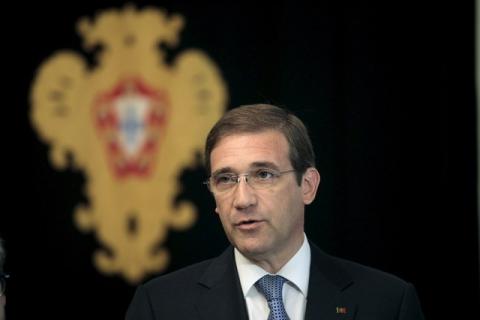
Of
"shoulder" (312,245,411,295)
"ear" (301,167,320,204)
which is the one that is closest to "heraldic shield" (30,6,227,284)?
"ear" (301,167,320,204)

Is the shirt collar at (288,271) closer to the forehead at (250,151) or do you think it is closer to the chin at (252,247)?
the chin at (252,247)

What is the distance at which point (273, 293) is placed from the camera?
109 inches

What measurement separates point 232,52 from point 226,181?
238 cm

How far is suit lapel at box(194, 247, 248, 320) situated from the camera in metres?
2.75

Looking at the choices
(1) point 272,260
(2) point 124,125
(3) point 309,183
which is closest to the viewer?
(1) point 272,260

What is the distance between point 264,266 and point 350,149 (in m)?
1.90

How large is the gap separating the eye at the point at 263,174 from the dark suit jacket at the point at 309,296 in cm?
29

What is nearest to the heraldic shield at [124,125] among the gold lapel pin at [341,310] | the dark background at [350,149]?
the dark background at [350,149]

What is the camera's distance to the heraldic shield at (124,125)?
5281 mm

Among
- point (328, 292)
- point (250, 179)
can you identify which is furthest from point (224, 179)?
point (328, 292)

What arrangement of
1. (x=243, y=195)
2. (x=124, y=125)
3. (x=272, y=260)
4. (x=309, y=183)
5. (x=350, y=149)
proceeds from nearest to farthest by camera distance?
(x=243, y=195) → (x=272, y=260) → (x=309, y=183) → (x=350, y=149) → (x=124, y=125)

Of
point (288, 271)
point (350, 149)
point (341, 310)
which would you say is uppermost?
point (350, 149)

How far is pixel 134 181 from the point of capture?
210 inches

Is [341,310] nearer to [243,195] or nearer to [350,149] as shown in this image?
[243,195]
